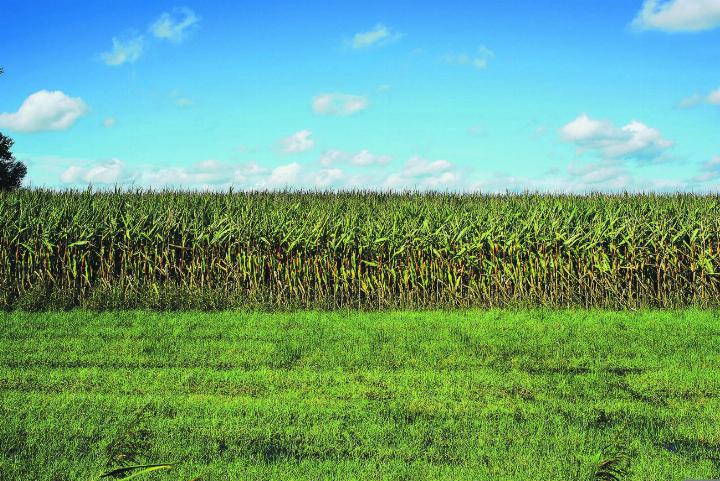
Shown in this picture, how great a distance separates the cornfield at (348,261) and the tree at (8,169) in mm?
13528

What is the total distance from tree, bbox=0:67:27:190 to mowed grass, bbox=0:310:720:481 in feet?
52.7

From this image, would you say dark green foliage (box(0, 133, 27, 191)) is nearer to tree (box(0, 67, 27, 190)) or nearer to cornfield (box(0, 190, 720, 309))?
tree (box(0, 67, 27, 190))

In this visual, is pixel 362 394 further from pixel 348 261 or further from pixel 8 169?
pixel 8 169

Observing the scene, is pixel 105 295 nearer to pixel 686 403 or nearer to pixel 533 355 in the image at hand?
pixel 533 355

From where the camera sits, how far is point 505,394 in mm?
7656

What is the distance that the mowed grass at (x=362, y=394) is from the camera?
18.2ft

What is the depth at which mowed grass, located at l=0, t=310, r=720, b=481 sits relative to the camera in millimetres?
5555

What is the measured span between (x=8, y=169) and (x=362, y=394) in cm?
2429

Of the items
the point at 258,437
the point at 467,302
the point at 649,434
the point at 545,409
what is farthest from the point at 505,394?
the point at 467,302

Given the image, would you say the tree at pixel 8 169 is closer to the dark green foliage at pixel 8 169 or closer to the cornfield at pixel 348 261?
the dark green foliage at pixel 8 169

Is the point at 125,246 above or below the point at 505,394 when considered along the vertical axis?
above

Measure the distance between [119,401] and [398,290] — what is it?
7.34 meters

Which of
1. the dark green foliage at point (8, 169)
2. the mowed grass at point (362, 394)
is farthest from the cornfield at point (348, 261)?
the dark green foliage at point (8, 169)

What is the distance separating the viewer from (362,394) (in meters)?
7.55
